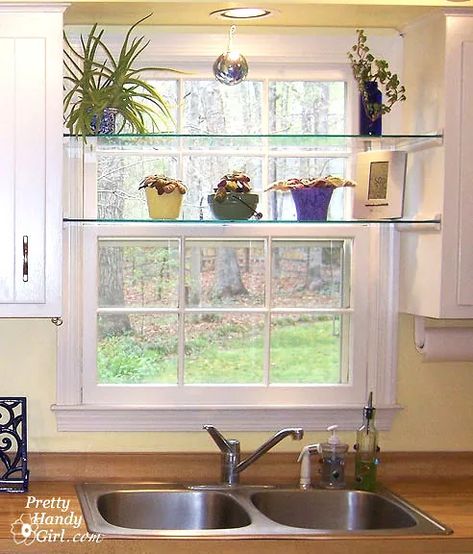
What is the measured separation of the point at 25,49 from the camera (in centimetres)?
297

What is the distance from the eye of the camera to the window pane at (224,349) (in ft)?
11.3

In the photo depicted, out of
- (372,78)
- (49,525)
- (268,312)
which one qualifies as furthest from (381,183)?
(49,525)

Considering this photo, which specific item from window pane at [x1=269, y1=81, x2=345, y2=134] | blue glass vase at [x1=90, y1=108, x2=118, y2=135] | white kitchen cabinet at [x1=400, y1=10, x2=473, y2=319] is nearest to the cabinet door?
white kitchen cabinet at [x1=400, y1=10, x2=473, y2=319]

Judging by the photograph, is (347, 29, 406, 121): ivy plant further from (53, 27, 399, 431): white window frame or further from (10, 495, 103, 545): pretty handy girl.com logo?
(10, 495, 103, 545): pretty handy girl.com logo

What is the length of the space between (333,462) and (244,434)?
318mm

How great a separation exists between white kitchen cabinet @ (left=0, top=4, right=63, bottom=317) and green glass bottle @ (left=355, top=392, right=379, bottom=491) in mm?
1044

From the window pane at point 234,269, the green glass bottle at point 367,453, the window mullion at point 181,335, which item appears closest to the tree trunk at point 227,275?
the window pane at point 234,269

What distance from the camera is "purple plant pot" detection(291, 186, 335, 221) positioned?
3170 millimetres

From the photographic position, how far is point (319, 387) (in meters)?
3.47

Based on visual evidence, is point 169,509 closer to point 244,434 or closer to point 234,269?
point 244,434

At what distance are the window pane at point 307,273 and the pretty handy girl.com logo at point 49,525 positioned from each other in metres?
0.98

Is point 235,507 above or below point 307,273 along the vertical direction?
below

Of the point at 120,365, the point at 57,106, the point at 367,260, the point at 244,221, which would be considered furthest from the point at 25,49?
the point at 367,260

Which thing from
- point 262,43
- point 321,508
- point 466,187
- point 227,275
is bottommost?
point 321,508
